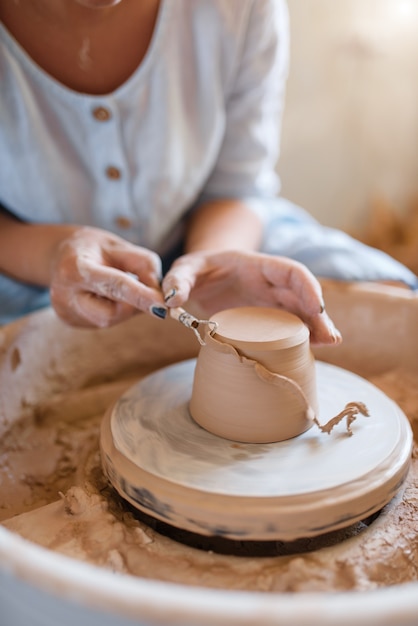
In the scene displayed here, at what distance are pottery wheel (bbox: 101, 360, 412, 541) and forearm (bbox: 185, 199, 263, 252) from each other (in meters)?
0.42

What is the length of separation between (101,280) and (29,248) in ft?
1.08

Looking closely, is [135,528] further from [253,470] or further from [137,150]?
[137,150]

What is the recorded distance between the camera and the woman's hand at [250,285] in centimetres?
93

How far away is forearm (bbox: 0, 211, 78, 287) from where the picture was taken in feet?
3.75

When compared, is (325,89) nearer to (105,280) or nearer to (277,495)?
(105,280)

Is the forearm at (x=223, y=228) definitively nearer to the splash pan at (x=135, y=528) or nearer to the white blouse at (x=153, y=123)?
the white blouse at (x=153, y=123)

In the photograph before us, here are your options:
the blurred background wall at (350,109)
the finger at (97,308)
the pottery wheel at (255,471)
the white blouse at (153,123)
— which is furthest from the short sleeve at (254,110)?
the blurred background wall at (350,109)

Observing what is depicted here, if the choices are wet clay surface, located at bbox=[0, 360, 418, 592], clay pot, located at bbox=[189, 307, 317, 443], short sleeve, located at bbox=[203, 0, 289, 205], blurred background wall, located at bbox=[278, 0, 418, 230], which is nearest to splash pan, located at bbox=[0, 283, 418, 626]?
wet clay surface, located at bbox=[0, 360, 418, 592]

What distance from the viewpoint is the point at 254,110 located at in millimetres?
1337

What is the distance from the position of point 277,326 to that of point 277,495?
9.7 inches

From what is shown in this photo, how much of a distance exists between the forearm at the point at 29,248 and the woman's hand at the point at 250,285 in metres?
0.27

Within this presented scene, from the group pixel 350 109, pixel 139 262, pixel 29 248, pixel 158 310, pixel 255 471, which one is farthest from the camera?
pixel 350 109

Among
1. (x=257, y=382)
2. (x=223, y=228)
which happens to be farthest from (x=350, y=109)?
(x=257, y=382)

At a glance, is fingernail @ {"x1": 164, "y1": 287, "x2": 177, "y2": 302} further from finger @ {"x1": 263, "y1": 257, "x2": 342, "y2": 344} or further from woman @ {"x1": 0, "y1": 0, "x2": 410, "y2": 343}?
finger @ {"x1": 263, "y1": 257, "x2": 342, "y2": 344}
